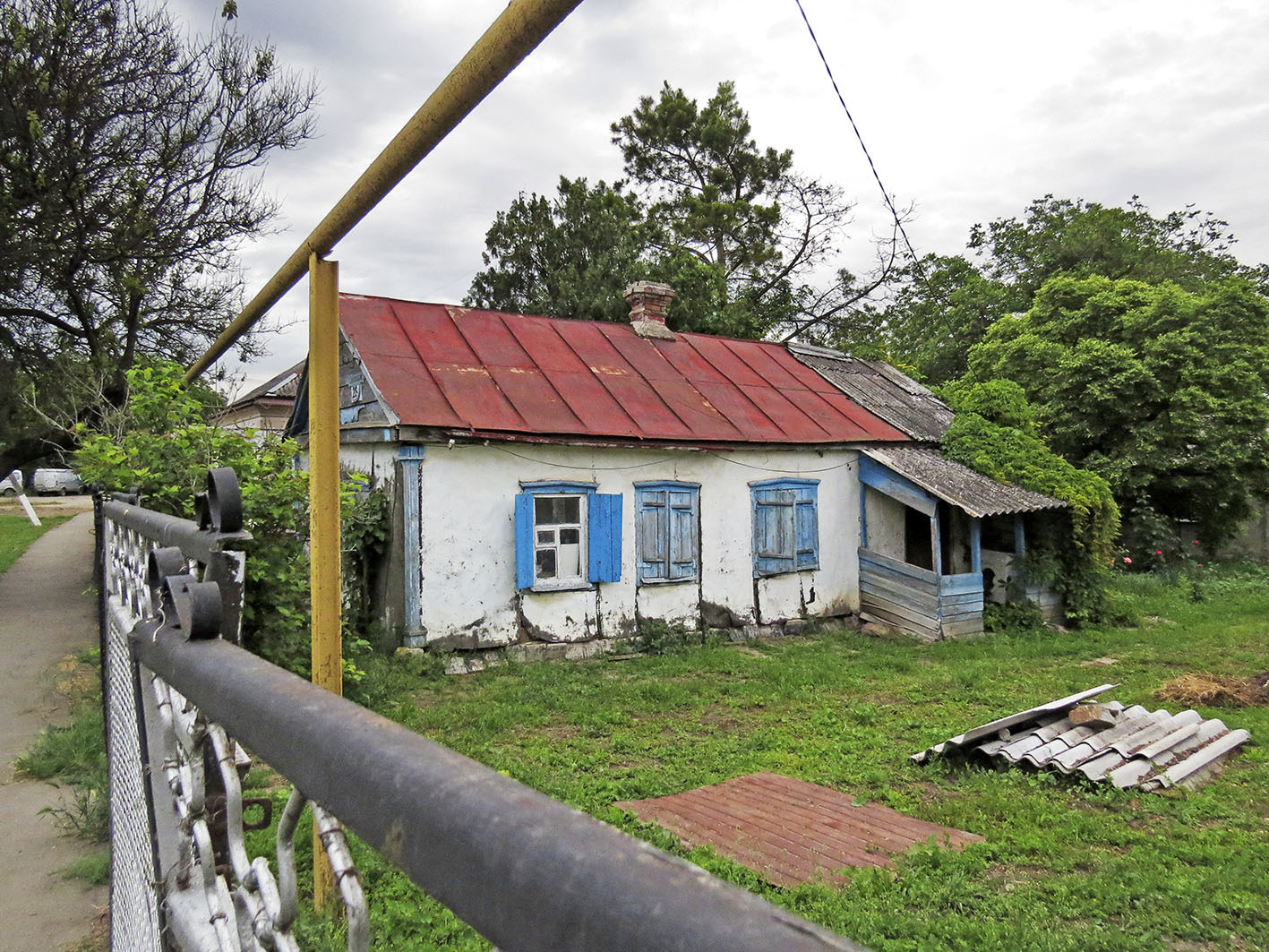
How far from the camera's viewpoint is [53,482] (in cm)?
4234

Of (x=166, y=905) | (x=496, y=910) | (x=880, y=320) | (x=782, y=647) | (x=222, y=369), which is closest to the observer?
(x=496, y=910)

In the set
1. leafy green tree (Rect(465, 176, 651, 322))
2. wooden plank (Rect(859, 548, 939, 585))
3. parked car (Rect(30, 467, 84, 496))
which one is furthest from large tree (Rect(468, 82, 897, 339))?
parked car (Rect(30, 467, 84, 496))

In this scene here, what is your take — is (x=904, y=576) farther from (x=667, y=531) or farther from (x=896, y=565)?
(x=667, y=531)

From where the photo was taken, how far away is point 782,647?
462 inches

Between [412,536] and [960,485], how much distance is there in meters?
8.29

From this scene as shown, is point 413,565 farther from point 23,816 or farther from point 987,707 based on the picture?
point 987,707

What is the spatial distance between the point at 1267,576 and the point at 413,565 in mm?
17986

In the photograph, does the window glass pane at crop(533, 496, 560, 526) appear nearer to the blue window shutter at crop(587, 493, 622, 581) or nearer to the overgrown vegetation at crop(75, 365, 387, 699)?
the blue window shutter at crop(587, 493, 622, 581)

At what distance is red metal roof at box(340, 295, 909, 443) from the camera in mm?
10633

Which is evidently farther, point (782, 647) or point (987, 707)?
point (782, 647)

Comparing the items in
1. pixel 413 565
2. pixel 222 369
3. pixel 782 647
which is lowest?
pixel 782 647

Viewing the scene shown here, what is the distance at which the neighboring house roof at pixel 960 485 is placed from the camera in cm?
1225

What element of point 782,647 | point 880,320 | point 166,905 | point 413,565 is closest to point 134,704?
point 166,905

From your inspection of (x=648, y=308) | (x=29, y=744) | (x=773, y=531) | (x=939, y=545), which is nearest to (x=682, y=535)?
(x=773, y=531)
